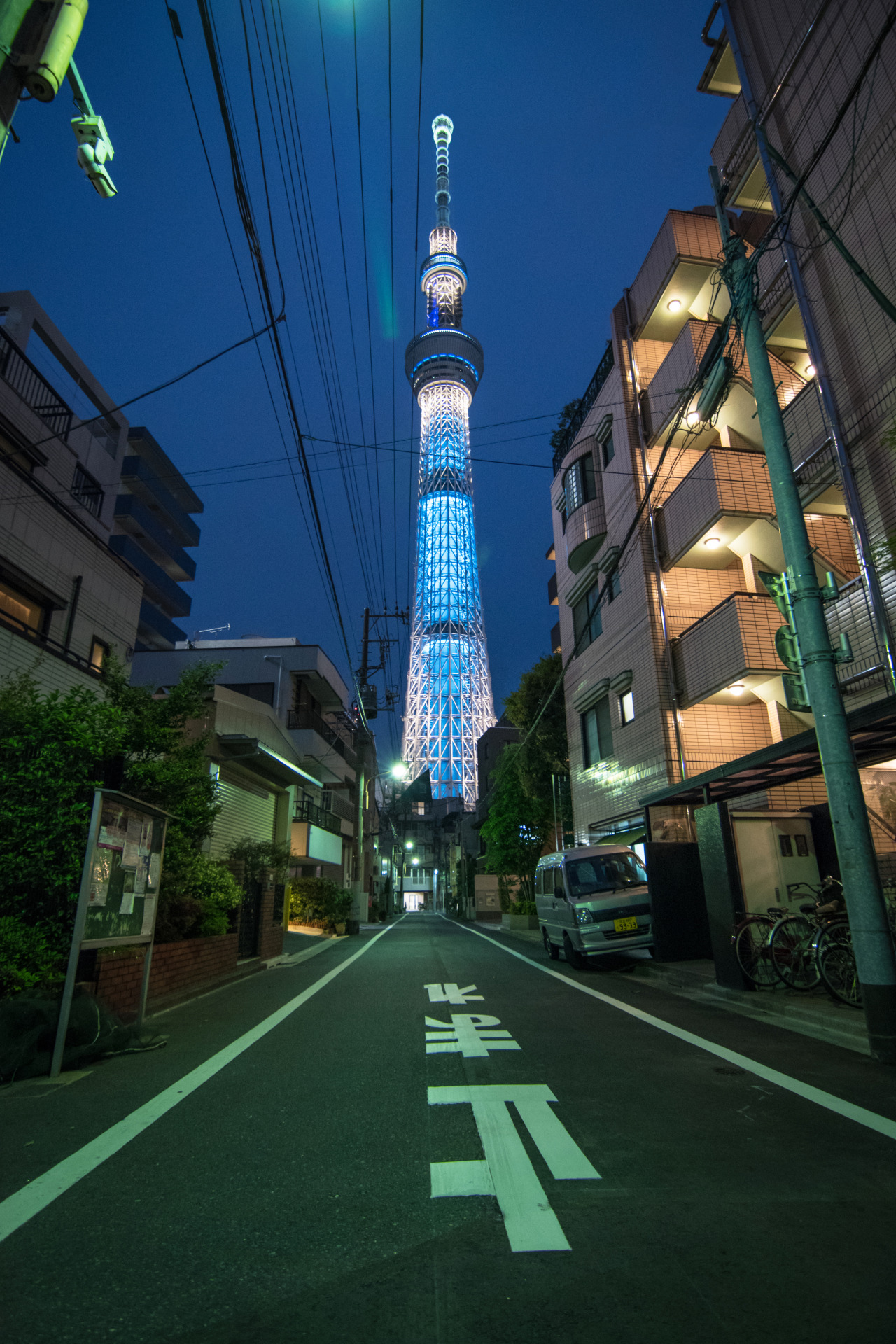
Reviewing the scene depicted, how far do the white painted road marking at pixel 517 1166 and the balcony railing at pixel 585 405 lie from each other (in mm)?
19665

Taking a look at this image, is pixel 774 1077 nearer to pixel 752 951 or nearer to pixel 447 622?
pixel 752 951

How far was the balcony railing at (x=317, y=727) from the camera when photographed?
32.8 metres

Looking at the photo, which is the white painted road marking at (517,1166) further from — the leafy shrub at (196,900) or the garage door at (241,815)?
the garage door at (241,815)

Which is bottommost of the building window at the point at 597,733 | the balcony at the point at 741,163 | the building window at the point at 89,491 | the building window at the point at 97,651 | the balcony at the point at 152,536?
the building window at the point at 597,733

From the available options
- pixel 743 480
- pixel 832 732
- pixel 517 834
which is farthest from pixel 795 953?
pixel 517 834

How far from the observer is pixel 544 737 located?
27.6 metres

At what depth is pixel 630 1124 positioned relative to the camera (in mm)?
3893

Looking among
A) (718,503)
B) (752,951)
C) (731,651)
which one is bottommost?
(752,951)

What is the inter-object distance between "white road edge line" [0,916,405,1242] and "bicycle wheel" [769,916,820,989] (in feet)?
19.6

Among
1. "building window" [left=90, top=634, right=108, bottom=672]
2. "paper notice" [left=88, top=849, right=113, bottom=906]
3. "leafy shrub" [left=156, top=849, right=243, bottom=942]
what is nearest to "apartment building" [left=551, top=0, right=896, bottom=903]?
"paper notice" [left=88, top=849, right=113, bottom=906]

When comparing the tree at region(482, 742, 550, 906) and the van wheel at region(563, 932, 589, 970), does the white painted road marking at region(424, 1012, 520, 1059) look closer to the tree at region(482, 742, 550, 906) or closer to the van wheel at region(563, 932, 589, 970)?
the van wheel at region(563, 932, 589, 970)

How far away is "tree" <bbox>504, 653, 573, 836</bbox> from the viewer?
88.7 ft

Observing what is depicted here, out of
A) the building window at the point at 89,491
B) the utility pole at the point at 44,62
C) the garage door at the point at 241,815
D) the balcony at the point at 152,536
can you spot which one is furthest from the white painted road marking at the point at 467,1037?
the balcony at the point at 152,536

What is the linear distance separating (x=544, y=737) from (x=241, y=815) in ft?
41.3
